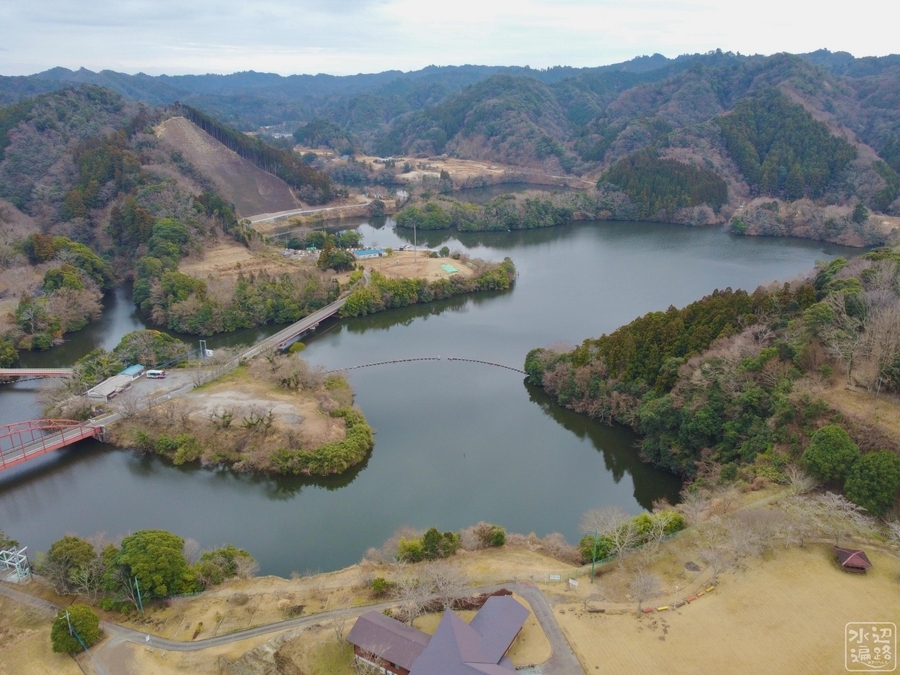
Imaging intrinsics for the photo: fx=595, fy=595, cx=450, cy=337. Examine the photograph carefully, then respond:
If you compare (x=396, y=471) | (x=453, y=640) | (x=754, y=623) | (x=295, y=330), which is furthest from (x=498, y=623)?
(x=295, y=330)

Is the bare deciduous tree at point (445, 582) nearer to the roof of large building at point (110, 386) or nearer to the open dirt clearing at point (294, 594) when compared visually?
the open dirt clearing at point (294, 594)

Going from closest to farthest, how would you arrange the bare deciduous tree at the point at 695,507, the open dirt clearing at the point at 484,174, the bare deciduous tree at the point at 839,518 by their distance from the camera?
1. the bare deciduous tree at the point at 839,518
2. the bare deciduous tree at the point at 695,507
3. the open dirt clearing at the point at 484,174

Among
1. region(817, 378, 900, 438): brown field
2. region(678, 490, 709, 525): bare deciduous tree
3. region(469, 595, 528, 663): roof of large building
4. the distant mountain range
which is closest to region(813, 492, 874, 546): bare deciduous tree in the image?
region(678, 490, 709, 525): bare deciduous tree

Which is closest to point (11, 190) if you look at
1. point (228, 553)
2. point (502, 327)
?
point (502, 327)

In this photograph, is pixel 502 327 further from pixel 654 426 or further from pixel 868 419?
pixel 868 419

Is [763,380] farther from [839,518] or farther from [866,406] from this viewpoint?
[839,518]

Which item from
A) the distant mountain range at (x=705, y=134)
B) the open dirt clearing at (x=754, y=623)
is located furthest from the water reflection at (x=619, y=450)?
the distant mountain range at (x=705, y=134)

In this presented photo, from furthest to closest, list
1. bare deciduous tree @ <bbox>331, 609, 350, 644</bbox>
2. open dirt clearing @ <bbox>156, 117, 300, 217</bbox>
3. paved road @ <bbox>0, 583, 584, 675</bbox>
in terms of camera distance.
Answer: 1. open dirt clearing @ <bbox>156, 117, 300, 217</bbox>
2. bare deciduous tree @ <bbox>331, 609, 350, 644</bbox>
3. paved road @ <bbox>0, 583, 584, 675</bbox>

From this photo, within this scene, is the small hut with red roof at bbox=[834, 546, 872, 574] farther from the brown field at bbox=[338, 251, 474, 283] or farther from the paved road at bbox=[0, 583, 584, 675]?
the brown field at bbox=[338, 251, 474, 283]
